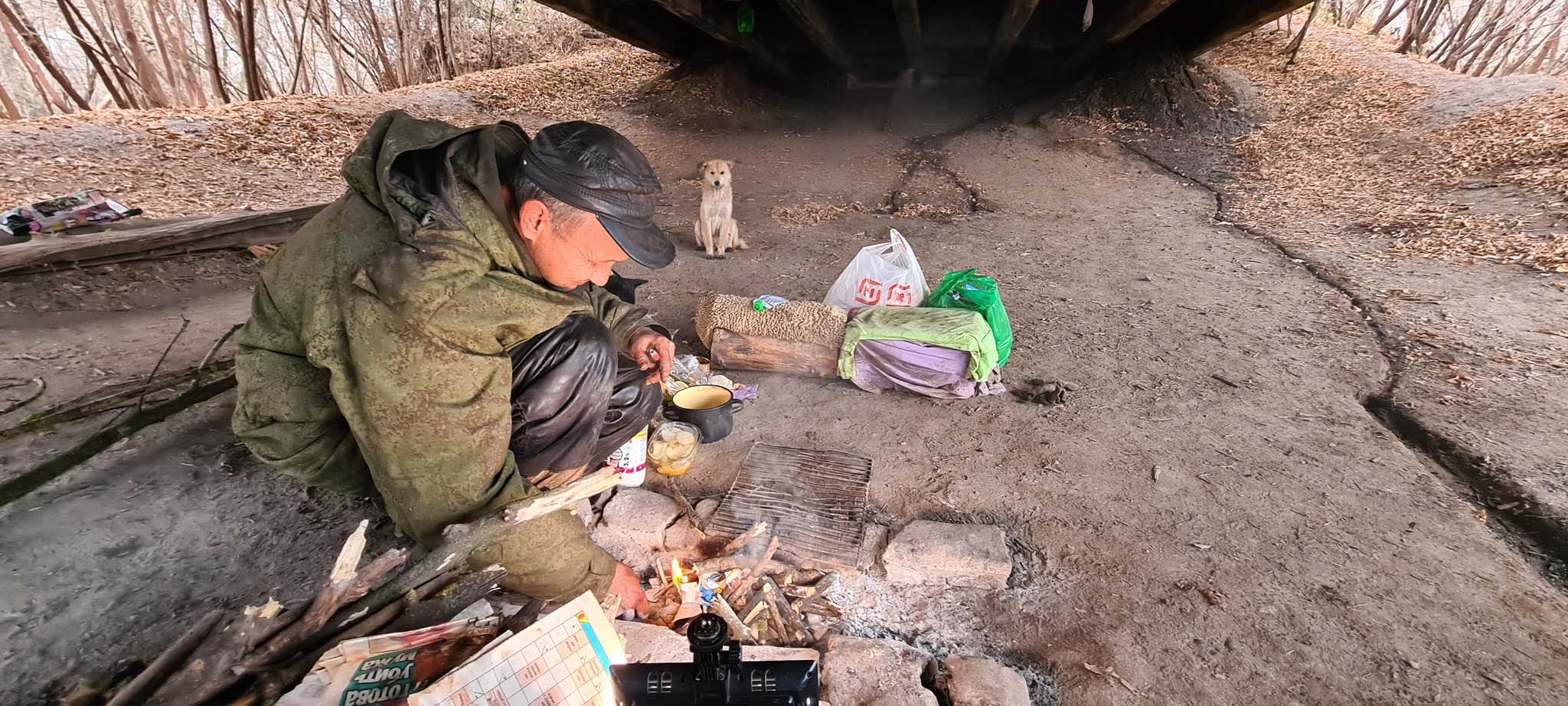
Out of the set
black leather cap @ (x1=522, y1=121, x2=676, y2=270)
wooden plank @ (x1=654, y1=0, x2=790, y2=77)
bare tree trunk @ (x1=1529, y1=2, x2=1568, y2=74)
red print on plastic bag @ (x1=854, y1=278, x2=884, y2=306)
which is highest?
bare tree trunk @ (x1=1529, y1=2, x2=1568, y2=74)

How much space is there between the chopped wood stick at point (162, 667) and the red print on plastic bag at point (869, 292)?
2990 millimetres

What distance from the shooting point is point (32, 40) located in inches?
248

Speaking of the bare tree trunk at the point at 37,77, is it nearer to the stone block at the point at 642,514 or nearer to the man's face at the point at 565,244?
the stone block at the point at 642,514

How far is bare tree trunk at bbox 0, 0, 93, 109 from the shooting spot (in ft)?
19.9

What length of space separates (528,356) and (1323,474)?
309cm

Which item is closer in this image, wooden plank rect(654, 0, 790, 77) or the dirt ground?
the dirt ground

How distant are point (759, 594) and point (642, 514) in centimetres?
56

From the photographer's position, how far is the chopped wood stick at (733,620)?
2117 millimetres

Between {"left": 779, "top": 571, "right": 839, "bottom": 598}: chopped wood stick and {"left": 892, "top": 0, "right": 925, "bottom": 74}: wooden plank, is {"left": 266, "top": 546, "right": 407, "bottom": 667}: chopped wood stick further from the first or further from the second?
{"left": 892, "top": 0, "right": 925, "bottom": 74}: wooden plank

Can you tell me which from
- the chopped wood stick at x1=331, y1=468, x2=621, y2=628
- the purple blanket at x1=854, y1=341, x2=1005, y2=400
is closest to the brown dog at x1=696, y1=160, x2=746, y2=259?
the purple blanket at x1=854, y1=341, x2=1005, y2=400

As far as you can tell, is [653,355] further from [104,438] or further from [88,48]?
[88,48]

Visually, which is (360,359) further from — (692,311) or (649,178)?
(692,311)

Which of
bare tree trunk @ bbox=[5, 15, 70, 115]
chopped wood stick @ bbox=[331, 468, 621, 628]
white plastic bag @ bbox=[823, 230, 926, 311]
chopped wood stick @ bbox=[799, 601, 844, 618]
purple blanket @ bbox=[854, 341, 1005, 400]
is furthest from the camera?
bare tree trunk @ bbox=[5, 15, 70, 115]

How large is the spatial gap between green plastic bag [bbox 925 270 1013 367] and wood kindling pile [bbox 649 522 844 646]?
165cm
